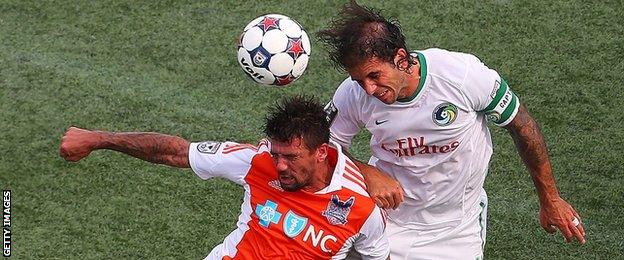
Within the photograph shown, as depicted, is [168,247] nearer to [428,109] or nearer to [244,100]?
[244,100]

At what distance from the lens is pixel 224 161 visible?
5.18 meters

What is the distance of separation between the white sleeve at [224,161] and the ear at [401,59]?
0.85 meters

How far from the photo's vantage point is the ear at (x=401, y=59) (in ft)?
16.1

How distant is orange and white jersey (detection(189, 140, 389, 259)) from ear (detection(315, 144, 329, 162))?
124 mm

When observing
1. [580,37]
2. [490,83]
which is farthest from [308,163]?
[580,37]

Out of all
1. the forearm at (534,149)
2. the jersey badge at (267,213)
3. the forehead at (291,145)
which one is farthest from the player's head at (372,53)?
the jersey badge at (267,213)

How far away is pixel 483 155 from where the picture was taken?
18.0 ft

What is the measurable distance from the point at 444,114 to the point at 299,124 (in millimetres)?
756

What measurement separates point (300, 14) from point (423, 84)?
4.53m

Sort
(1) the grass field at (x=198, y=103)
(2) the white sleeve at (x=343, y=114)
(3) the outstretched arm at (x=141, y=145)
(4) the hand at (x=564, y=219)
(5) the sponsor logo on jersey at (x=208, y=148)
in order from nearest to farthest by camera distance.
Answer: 1. (3) the outstretched arm at (x=141, y=145)
2. (5) the sponsor logo on jersey at (x=208, y=148)
3. (2) the white sleeve at (x=343, y=114)
4. (4) the hand at (x=564, y=219)
5. (1) the grass field at (x=198, y=103)

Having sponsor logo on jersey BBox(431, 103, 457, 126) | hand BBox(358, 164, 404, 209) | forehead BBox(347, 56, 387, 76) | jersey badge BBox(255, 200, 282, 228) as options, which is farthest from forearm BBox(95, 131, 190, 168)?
sponsor logo on jersey BBox(431, 103, 457, 126)

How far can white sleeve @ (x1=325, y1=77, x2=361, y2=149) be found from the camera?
17.4ft

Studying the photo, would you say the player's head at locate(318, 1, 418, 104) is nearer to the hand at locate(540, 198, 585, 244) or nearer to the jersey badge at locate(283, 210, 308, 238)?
the jersey badge at locate(283, 210, 308, 238)

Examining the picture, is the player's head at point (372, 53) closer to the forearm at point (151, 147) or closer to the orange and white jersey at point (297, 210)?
the orange and white jersey at point (297, 210)
